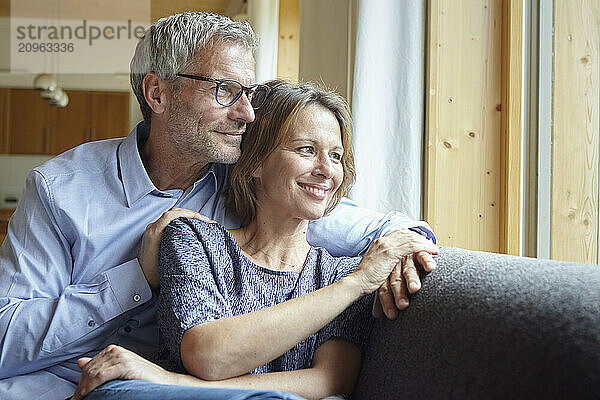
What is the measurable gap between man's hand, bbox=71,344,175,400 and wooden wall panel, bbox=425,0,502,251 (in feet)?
4.24

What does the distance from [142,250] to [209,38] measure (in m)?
0.60

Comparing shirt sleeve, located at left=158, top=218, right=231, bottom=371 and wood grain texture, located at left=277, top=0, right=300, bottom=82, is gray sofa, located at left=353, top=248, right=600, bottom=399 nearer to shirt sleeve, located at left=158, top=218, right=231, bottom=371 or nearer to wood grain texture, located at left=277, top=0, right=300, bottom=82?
shirt sleeve, located at left=158, top=218, right=231, bottom=371

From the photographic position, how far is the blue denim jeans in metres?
0.92

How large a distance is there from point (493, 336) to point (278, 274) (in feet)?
1.98

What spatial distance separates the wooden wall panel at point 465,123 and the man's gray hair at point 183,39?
781 millimetres

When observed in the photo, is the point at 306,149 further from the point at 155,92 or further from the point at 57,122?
the point at 57,122

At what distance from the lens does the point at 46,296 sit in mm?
1508

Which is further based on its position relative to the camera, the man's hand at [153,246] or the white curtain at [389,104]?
the white curtain at [389,104]

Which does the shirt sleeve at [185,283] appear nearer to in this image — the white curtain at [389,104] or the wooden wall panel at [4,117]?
the white curtain at [389,104]

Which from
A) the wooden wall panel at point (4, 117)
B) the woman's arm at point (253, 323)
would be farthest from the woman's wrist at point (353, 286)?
the wooden wall panel at point (4, 117)

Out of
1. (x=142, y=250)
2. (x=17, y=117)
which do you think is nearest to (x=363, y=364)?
(x=142, y=250)

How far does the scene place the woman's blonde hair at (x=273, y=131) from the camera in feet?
4.99

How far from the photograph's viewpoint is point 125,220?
159cm

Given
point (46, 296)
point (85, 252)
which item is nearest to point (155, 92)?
point (85, 252)
